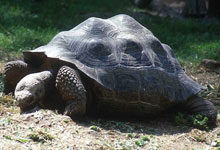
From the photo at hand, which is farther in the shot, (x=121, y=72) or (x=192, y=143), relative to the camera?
(x=121, y=72)

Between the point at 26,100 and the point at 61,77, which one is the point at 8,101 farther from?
the point at 61,77

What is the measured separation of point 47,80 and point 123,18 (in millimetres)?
1164

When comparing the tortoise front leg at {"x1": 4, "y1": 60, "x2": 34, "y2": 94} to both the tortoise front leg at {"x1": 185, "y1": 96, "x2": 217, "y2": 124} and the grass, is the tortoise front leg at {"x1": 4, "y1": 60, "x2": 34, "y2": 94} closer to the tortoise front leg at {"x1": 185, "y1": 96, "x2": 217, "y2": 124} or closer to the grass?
the tortoise front leg at {"x1": 185, "y1": 96, "x2": 217, "y2": 124}

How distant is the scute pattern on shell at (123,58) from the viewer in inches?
152

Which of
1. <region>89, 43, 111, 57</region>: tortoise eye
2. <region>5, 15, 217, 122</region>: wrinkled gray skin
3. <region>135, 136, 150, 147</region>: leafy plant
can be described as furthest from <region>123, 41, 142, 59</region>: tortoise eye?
<region>135, 136, 150, 147</region>: leafy plant

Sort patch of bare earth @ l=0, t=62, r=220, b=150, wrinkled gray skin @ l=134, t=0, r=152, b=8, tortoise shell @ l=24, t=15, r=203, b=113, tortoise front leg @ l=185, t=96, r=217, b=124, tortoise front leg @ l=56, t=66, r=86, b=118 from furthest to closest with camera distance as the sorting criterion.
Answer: wrinkled gray skin @ l=134, t=0, r=152, b=8 → tortoise front leg @ l=185, t=96, r=217, b=124 → tortoise shell @ l=24, t=15, r=203, b=113 → tortoise front leg @ l=56, t=66, r=86, b=118 → patch of bare earth @ l=0, t=62, r=220, b=150

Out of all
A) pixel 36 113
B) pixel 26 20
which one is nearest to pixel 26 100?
pixel 36 113

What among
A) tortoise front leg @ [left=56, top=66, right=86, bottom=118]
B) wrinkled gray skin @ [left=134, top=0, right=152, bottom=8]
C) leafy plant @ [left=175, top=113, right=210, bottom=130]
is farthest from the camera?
wrinkled gray skin @ [left=134, top=0, right=152, bottom=8]

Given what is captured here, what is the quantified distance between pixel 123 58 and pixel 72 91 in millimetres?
654

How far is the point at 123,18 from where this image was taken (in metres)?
4.46

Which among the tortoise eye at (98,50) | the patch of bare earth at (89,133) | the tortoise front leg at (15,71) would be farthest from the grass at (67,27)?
the patch of bare earth at (89,133)

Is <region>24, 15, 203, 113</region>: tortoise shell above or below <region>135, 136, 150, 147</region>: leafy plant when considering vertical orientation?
above

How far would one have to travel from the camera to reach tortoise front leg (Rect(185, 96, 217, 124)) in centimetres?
422

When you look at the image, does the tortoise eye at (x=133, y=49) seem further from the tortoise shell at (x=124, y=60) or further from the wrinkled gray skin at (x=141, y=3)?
the wrinkled gray skin at (x=141, y=3)
